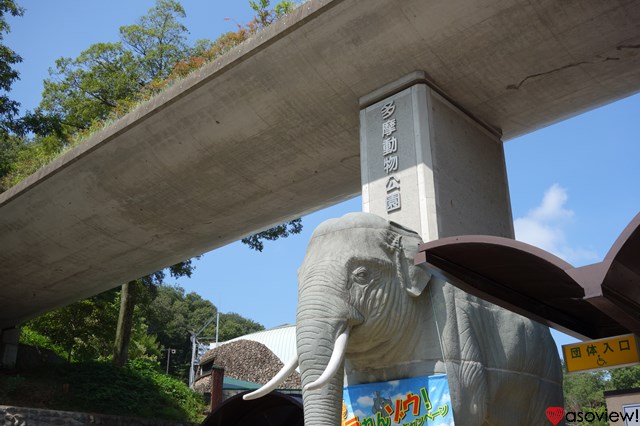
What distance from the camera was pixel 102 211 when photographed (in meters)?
12.6

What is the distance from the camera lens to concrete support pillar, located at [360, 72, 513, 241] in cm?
825

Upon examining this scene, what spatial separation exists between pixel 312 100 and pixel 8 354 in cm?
1280

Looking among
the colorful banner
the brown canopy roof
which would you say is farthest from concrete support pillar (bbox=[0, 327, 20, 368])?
the brown canopy roof

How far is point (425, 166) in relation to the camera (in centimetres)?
830

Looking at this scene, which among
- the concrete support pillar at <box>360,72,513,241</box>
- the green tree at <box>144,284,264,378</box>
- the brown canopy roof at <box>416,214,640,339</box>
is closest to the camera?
the brown canopy roof at <box>416,214,640,339</box>

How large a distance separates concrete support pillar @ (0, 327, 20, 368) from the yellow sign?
16.2m

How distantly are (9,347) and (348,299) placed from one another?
600 inches

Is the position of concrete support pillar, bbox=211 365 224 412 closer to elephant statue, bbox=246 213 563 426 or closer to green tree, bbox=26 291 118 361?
green tree, bbox=26 291 118 361

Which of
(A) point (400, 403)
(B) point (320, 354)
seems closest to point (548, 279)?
(A) point (400, 403)

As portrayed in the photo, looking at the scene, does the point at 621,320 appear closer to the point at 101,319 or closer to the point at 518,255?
the point at 518,255

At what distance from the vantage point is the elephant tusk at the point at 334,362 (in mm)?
5309

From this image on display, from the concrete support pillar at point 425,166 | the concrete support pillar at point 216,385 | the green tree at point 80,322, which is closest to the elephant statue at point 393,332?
the concrete support pillar at point 425,166

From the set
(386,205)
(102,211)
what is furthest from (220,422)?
(386,205)

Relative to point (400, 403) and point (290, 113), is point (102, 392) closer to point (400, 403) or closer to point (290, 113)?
point (290, 113)
